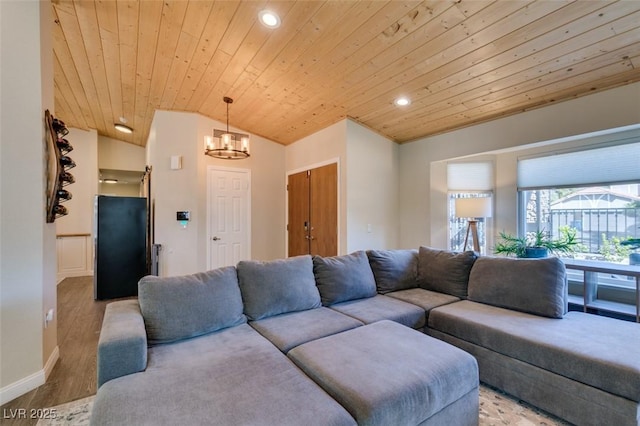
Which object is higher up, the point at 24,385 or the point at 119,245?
the point at 119,245

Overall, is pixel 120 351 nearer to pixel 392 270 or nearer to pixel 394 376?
pixel 394 376

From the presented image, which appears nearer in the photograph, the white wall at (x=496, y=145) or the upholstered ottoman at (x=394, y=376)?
the upholstered ottoman at (x=394, y=376)

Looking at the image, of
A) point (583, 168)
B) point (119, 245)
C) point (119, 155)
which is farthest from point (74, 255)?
point (583, 168)

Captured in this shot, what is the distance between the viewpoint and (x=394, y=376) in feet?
4.48

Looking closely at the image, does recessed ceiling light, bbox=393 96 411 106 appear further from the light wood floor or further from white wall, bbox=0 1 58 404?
the light wood floor

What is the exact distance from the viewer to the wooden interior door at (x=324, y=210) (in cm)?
442

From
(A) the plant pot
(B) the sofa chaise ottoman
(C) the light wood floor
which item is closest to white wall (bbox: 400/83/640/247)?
(A) the plant pot

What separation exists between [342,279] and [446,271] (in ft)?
3.69

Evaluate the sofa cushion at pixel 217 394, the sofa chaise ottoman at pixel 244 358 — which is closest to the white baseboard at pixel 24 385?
the sofa chaise ottoman at pixel 244 358

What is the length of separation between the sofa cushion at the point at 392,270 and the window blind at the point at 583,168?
227 cm

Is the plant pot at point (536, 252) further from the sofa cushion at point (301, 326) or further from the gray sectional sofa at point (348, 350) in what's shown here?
the sofa cushion at point (301, 326)

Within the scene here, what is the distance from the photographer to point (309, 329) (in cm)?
198

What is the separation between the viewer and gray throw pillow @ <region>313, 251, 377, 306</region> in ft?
8.38

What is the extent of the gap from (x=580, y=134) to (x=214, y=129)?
493 cm
